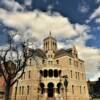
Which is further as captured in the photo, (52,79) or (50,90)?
(50,90)

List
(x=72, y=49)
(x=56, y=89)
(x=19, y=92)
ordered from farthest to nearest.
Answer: (x=72, y=49) → (x=19, y=92) → (x=56, y=89)

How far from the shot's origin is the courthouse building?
60.7 meters

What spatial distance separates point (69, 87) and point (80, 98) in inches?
252

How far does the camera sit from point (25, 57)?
117 feet

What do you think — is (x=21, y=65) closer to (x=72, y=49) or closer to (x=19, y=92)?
(x=19, y=92)

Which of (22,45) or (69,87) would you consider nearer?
(22,45)

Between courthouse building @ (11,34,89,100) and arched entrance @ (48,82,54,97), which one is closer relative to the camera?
courthouse building @ (11,34,89,100)

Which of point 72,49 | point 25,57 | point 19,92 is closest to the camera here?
point 25,57

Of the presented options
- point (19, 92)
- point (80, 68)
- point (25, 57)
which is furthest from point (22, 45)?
point (80, 68)

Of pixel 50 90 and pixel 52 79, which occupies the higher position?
pixel 52 79

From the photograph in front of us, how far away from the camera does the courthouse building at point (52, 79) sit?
199ft

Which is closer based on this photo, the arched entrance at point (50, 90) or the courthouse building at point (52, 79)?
the courthouse building at point (52, 79)

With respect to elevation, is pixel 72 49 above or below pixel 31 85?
above

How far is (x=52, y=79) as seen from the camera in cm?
6072
